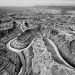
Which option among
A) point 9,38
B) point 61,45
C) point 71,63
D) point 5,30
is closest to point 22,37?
point 9,38

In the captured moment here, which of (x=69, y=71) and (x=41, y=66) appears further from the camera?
(x=41, y=66)

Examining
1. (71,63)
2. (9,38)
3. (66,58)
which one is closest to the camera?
(71,63)

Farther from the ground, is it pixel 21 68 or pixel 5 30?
pixel 5 30

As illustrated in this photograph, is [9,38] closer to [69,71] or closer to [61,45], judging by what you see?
[61,45]

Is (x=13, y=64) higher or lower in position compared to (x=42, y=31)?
lower

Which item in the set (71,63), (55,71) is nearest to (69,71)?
(55,71)

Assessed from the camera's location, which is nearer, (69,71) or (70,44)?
A: (69,71)

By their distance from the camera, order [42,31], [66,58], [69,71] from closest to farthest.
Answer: [69,71] → [66,58] → [42,31]

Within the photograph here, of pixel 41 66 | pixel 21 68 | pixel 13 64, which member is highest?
pixel 41 66

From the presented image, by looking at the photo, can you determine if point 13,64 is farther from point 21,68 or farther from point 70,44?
point 70,44
